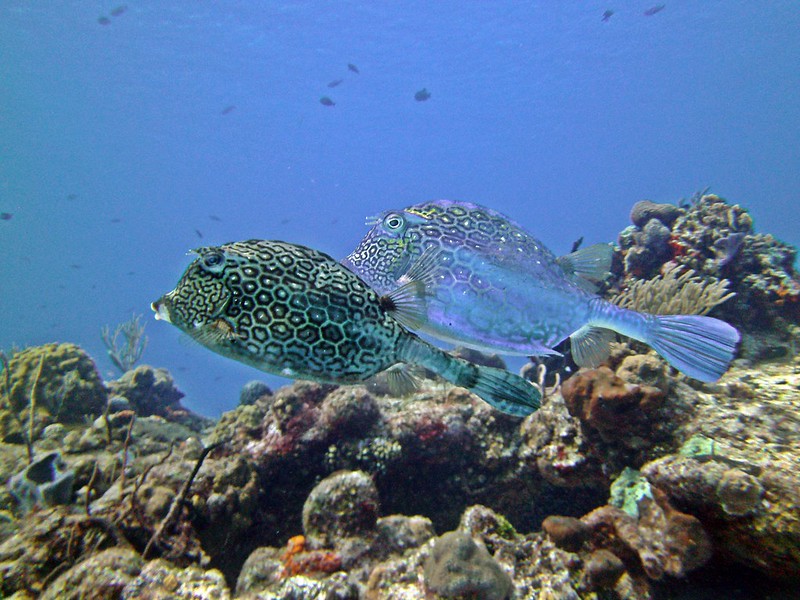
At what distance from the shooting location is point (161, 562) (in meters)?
3.17

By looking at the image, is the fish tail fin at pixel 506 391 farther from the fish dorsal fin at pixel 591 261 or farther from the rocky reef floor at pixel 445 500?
the fish dorsal fin at pixel 591 261

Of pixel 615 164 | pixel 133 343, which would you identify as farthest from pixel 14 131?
pixel 615 164

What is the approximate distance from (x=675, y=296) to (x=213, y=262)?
21.6 ft

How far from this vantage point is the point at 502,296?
3404 mm

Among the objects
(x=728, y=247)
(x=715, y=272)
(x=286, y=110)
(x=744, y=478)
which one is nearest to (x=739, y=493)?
(x=744, y=478)

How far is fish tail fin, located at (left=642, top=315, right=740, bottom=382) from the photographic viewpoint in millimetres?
3174

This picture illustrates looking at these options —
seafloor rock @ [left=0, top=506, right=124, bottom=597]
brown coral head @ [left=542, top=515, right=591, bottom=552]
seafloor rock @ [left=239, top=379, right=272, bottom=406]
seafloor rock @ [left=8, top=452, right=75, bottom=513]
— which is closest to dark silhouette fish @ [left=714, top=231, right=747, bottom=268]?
brown coral head @ [left=542, top=515, right=591, bottom=552]

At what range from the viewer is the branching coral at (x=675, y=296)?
6.08 metres

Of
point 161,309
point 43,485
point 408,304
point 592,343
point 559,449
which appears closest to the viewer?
point 161,309

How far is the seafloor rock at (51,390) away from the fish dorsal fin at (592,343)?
361 inches

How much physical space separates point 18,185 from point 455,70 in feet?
337

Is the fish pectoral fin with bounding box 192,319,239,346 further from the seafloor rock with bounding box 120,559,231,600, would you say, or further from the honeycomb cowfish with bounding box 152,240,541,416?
the seafloor rock with bounding box 120,559,231,600

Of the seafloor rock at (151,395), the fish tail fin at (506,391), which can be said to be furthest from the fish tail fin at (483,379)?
the seafloor rock at (151,395)

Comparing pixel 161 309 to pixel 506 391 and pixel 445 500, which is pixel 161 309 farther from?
pixel 445 500
